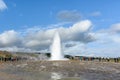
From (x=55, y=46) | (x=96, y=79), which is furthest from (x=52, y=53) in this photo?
(x=96, y=79)

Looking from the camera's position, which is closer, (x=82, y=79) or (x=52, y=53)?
(x=82, y=79)

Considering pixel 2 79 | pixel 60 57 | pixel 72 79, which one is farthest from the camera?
pixel 60 57

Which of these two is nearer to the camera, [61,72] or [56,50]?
Answer: [61,72]

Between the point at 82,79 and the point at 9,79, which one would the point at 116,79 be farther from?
the point at 9,79

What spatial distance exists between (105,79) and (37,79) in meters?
11.2

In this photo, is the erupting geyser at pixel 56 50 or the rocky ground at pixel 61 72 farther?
the erupting geyser at pixel 56 50

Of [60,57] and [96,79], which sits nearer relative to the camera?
[96,79]

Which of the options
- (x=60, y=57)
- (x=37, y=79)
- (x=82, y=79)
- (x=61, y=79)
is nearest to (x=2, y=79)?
(x=37, y=79)

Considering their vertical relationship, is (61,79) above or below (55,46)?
below

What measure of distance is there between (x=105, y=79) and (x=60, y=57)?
7854 cm

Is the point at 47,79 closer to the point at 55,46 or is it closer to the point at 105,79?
the point at 105,79

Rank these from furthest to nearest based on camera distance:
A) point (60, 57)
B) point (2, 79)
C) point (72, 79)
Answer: point (60, 57) < point (72, 79) < point (2, 79)

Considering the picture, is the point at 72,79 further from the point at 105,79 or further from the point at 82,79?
the point at 105,79

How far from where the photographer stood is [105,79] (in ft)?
172
